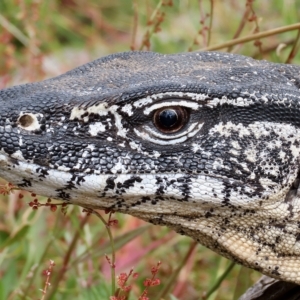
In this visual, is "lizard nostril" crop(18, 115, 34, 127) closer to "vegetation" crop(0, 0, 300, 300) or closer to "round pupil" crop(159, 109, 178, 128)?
"vegetation" crop(0, 0, 300, 300)

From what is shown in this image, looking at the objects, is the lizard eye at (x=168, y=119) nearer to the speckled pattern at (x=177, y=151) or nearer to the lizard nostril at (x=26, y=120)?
the speckled pattern at (x=177, y=151)

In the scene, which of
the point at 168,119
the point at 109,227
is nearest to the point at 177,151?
the point at 168,119

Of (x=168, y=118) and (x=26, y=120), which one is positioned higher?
(x=168, y=118)

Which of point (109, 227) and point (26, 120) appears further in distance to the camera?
point (109, 227)

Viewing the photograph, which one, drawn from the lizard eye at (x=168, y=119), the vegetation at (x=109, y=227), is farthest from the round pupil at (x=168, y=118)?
the vegetation at (x=109, y=227)

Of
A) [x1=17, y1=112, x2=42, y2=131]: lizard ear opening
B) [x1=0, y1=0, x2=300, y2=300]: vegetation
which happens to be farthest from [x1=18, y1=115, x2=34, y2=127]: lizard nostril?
[x1=0, y1=0, x2=300, y2=300]: vegetation

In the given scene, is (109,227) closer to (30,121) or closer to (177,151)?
(177,151)
